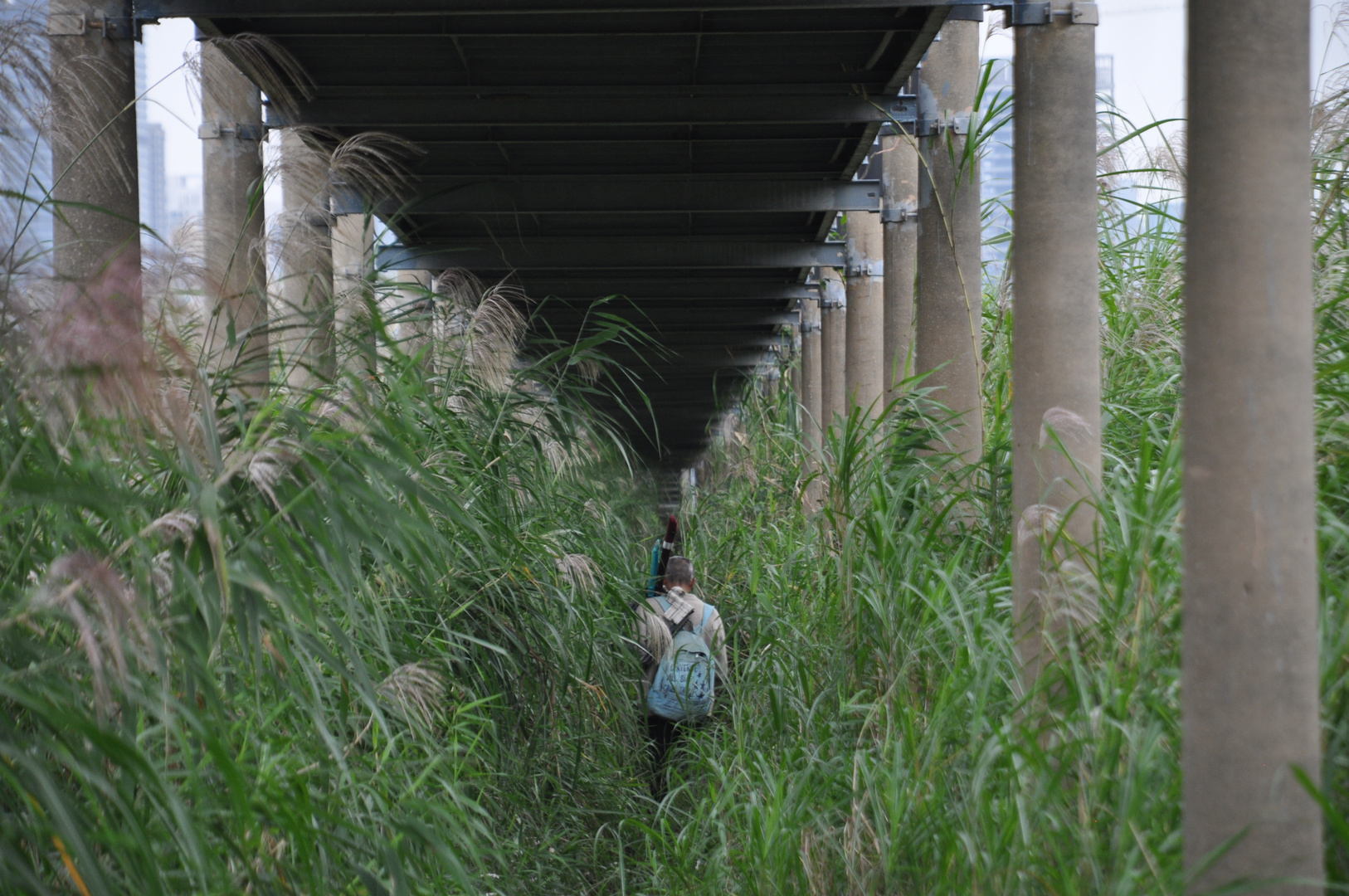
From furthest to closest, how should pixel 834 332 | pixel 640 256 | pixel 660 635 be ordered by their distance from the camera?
pixel 834 332 < pixel 640 256 < pixel 660 635

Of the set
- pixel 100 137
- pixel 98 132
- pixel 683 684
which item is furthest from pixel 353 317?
pixel 683 684

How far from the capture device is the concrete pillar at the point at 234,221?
12.9 feet

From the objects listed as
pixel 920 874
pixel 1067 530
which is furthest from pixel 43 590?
pixel 1067 530

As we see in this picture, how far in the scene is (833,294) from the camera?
1691cm

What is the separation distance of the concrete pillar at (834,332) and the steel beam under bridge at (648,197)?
4.76 m

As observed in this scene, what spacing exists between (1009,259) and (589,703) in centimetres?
336

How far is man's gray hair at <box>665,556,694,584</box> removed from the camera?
772 centimetres

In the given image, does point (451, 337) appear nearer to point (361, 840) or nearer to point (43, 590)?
point (361, 840)

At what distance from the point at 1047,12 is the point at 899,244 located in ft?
16.4

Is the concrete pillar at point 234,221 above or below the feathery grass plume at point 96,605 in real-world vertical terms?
above

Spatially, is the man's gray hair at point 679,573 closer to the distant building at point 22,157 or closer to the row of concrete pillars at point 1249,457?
the row of concrete pillars at point 1249,457

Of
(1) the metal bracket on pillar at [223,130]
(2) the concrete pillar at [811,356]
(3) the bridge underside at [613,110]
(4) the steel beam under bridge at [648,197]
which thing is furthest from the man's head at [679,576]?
(2) the concrete pillar at [811,356]

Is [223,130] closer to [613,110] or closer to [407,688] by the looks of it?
[613,110]

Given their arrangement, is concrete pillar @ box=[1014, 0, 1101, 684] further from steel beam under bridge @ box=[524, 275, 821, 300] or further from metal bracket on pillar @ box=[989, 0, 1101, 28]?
steel beam under bridge @ box=[524, 275, 821, 300]
